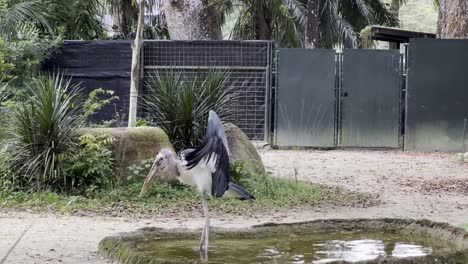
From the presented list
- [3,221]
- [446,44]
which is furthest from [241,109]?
[3,221]

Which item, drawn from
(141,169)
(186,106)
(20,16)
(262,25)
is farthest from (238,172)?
(262,25)

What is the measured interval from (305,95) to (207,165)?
1031cm

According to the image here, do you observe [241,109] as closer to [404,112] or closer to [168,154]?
[404,112]

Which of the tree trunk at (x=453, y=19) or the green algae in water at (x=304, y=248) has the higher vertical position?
the tree trunk at (x=453, y=19)

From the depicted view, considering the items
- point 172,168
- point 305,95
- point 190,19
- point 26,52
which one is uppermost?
point 190,19

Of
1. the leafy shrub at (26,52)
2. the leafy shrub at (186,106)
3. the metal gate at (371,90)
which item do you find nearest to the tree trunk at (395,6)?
the metal gate at (371,90)

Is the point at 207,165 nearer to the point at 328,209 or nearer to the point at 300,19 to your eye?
the point at 328,209

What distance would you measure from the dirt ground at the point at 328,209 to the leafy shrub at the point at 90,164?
3.46 ft

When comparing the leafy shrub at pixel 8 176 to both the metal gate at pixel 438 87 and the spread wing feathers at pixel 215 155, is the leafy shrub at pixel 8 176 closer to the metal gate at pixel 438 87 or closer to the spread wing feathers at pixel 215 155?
the spread wing feathers at pixel 215 155

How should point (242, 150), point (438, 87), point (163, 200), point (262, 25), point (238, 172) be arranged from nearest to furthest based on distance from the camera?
point (163, 200) < point (238, 172) < point (242, 150) < point (438, 87) < point (262, 25)

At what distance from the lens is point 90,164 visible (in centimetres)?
931

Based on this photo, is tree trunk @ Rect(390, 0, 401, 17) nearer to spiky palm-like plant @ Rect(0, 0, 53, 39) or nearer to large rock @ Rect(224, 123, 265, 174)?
spiky palm-like plant @ Rect(0, 0, 53, 39)

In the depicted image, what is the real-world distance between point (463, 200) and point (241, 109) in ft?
20.7

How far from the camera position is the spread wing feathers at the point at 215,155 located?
5.57 meters
